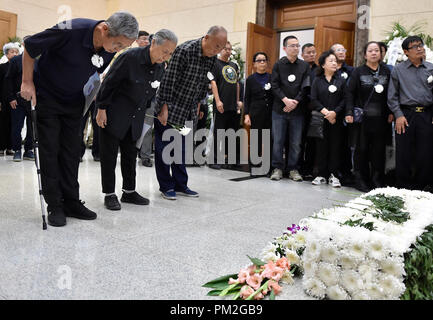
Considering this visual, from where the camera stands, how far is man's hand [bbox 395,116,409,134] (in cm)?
389

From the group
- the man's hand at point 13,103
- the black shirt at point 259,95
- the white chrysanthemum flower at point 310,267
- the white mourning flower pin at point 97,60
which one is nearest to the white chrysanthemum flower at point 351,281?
the white chrysanthemum flower at point 310,267

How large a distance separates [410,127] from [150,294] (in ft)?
10.7

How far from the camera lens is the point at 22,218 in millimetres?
2529

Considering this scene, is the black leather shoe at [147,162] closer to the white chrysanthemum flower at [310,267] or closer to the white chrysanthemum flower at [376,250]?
the white chrysanthemum flower at [310,267]

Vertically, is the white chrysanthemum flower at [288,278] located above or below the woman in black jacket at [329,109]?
below

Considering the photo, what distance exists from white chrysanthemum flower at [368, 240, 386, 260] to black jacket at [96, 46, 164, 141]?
193 cm

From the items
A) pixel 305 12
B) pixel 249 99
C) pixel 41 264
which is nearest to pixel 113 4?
pixel 305 12

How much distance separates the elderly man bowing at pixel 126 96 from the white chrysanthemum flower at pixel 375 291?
191 cm

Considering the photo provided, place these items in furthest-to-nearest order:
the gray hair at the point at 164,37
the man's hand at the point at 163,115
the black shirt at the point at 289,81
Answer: the black shirt at the point at 289,81 → the man's hand at the point at 163,115 → the gray hair at the point at 164,37

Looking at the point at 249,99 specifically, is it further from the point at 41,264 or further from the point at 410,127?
the point at 41,264

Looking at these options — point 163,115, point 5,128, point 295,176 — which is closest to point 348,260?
point 163,115

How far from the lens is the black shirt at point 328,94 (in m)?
4.36

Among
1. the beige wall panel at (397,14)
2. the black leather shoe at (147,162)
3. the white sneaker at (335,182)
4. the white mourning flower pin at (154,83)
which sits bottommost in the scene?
the white sneaker at (335,182)

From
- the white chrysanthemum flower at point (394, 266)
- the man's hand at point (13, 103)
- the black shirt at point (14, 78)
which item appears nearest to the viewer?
the white chrysanthemum flower at point (394, 266)
